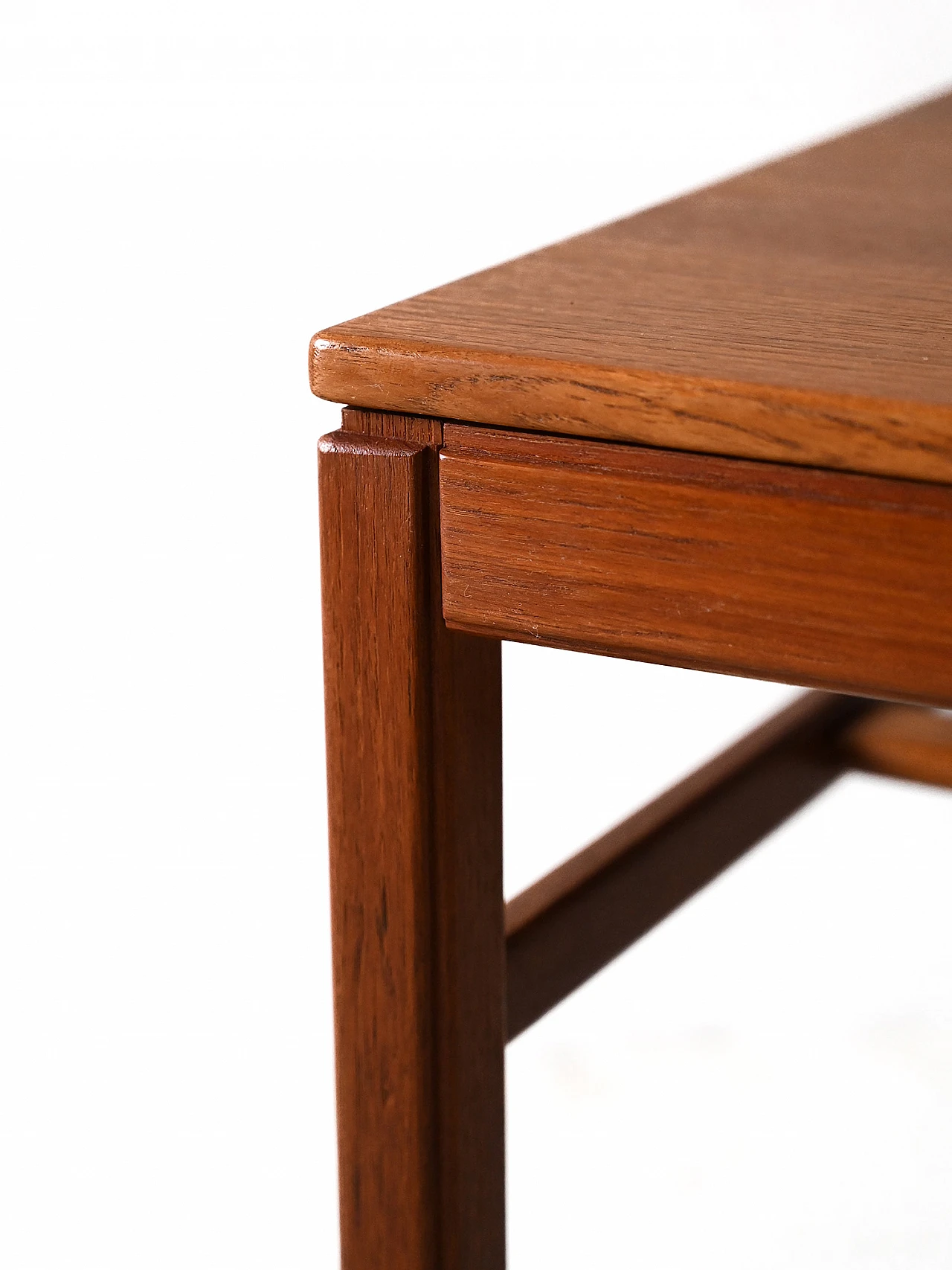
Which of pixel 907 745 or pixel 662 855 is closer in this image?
pixel 662 855

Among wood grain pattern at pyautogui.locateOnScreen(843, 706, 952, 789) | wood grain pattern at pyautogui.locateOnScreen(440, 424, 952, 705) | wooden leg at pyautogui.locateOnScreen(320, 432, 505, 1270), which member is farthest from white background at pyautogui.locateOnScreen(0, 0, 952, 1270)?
wood grain pattern at pyautogui.locateOnScreen(440, 424, 952, 705)

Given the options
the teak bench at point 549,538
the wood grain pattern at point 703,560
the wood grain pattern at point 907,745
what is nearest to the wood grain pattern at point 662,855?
the wood grain pattern at point 907,745

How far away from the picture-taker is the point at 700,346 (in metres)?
0.38

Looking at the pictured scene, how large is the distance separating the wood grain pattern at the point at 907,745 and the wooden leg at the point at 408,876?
0.49 meters

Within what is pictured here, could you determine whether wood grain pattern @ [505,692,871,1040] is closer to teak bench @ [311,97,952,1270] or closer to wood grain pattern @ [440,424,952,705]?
teak bench @ [311,97,952,1270]

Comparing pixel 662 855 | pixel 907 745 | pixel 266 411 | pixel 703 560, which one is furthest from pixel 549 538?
pixel 266 411

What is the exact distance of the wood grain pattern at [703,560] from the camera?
0.35m

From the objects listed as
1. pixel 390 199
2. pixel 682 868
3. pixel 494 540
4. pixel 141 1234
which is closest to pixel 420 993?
pixel 494 540

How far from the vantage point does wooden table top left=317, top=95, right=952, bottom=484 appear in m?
0.34

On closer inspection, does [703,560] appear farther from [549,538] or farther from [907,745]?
[907,745]

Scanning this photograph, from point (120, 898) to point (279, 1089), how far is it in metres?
0.22

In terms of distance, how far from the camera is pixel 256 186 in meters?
1.28

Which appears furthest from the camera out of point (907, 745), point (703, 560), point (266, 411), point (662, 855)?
point (266, 411)

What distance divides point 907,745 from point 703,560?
610 mm
